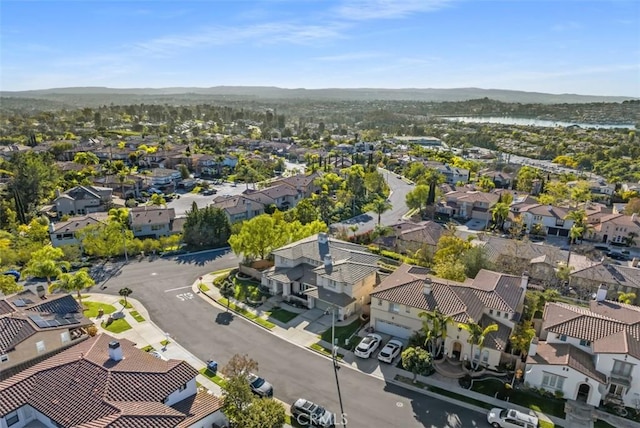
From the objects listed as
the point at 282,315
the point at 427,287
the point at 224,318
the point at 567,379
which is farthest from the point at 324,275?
the point at 567,379

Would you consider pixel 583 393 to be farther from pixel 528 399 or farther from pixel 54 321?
pixel 54 321

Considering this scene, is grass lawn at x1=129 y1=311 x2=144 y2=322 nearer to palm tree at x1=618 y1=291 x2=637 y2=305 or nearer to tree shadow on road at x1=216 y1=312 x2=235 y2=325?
tree shadow on road at x1=216 y1=312 x2=235 y2=325

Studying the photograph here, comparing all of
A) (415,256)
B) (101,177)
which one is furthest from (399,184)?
(101,177)

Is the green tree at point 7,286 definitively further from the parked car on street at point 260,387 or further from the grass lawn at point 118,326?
the parked car on street at point 260,387

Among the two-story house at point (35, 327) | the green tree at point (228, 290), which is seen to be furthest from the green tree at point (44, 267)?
the green tree at point (228, 290)

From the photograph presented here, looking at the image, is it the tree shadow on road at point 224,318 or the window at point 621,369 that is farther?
the tree shadow on road at point 224,318

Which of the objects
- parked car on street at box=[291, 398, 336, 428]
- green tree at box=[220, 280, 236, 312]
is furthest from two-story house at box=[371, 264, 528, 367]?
green tree at box=[220, 280, 236, 312]
